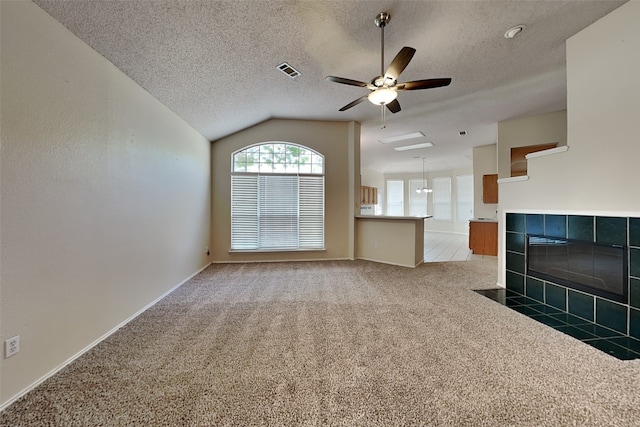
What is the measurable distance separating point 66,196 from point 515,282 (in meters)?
4.94

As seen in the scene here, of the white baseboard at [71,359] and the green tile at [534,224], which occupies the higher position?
the green tile at [534,224]

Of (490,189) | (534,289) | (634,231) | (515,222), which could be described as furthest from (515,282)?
(490,189)

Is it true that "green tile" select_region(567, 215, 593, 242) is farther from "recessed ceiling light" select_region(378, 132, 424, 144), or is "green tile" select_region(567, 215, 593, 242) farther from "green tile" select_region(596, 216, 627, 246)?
"recessed ceiling light" select_region(378, 132, 424, 144)

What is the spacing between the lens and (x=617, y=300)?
2324mm

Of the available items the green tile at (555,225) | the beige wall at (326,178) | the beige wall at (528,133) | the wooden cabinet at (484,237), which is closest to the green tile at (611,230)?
the green tile at (555,225)

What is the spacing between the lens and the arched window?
201 inches

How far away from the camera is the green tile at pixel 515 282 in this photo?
331cm

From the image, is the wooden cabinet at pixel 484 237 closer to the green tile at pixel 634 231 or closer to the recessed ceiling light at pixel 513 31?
the green tile at pixel 634 231

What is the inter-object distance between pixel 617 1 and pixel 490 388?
139 inches

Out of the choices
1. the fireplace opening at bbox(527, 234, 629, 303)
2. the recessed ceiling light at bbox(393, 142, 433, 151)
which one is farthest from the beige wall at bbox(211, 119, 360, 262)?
the fireplace opening at bbox(527, 234, 629, 303)

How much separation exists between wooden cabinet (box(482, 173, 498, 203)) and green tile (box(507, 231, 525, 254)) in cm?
330

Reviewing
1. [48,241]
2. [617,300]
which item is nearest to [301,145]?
[48,241]

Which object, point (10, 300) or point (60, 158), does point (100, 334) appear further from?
point (60, 158)

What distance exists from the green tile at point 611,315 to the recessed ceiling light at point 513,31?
2.84 metres
